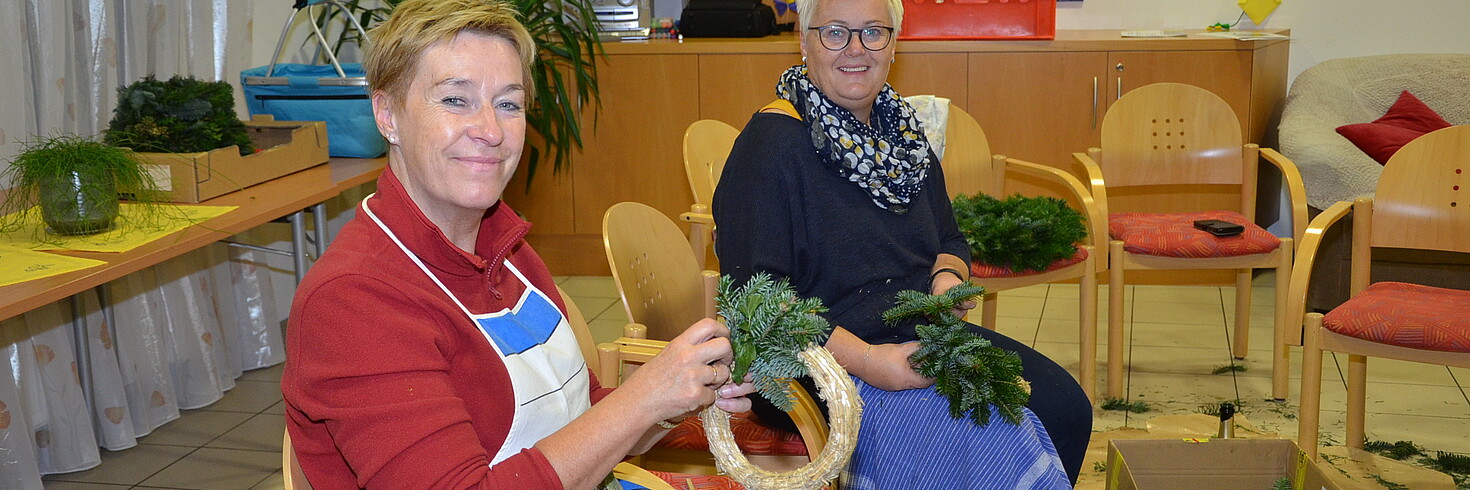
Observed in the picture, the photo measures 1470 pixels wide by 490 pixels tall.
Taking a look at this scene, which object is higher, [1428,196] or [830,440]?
[1428,196]

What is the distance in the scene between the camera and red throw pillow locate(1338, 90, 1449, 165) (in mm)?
3988

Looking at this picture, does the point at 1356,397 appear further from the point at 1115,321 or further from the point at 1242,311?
→ the point at 1242,311

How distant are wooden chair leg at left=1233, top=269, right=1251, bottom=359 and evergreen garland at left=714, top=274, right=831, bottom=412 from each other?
277cm

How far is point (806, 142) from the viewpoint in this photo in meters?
2.03

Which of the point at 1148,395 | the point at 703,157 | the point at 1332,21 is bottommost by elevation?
the point at 1148,395

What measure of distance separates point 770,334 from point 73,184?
1.61m

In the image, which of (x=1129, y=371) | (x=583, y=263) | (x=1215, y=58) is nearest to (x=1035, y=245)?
(x=1129, y=371)

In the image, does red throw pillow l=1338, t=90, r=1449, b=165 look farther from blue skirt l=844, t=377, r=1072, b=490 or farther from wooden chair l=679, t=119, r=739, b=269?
blue skirt l=844, t=377, r=1072, b=490

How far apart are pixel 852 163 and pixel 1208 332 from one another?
252 cm

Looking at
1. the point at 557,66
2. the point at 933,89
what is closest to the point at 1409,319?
the point at 933,89

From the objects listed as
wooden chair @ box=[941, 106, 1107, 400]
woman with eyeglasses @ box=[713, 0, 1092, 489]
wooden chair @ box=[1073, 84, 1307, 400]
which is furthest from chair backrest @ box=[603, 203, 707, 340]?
wooden chair @ box=[1073, 84, 1307, 400]

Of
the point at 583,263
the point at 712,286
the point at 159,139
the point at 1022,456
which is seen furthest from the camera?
the point at 583,263

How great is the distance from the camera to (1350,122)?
4.31 meters

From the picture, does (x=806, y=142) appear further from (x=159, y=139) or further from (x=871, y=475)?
(x=159, y=139)
